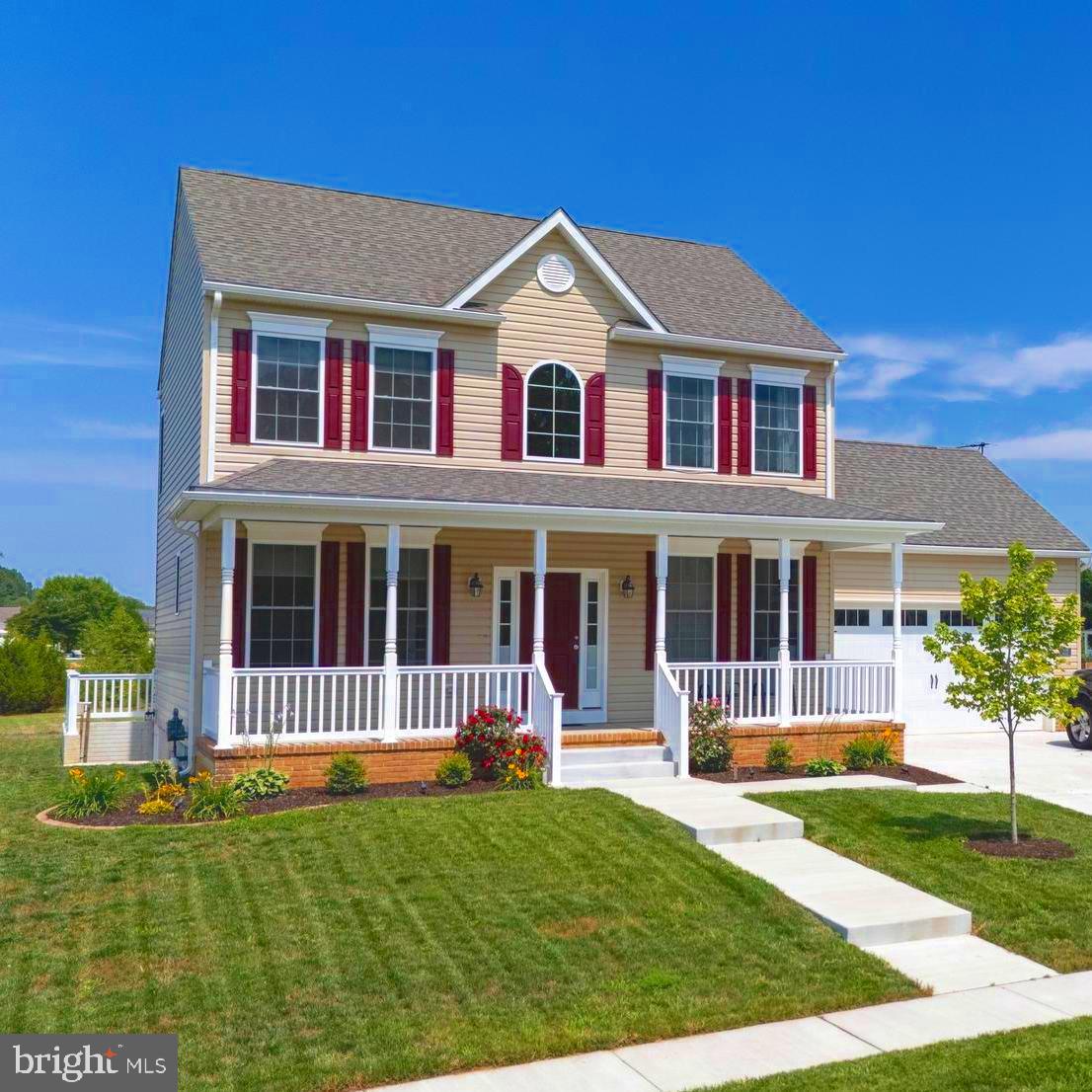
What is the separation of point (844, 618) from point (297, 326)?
1091 centimetres

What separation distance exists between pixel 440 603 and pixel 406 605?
1.58ft

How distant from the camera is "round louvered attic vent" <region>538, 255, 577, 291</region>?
16234 millimetres

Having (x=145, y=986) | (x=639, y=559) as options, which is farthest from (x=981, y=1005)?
(x=639, y=559)

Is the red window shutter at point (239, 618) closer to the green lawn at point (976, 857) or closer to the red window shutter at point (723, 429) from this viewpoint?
the green lawn at point (976, 857)

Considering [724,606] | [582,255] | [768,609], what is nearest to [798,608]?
[768,609]

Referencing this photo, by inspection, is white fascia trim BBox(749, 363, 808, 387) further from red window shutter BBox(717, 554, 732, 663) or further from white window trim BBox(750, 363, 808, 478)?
red window shutter BBox(717, 554, 732, 663)

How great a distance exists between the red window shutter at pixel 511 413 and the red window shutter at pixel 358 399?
2.04 m

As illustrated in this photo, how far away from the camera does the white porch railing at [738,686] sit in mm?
14672

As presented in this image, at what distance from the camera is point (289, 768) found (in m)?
12.4

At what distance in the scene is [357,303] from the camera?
48.6 feet

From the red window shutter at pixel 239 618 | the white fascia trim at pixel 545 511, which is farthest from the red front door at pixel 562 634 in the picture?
the red window shutter at pixel 239 618

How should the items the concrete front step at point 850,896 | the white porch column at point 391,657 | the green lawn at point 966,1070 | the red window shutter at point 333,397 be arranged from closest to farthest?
1. the green lawn at point 966,1070
2. the concrete front step at point 850,896
3. the white porch column at point 391,657
4. the red window shutter at point 333,397

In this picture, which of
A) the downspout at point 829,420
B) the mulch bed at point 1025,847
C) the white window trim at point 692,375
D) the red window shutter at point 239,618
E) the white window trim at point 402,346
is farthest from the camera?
the downspout at point 829,420

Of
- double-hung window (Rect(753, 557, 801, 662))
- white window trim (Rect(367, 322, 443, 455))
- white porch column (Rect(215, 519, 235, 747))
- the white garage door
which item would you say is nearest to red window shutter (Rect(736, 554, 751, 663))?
double-hung window (Rect(753, 557, 801, 662))
